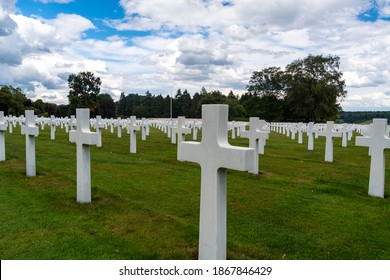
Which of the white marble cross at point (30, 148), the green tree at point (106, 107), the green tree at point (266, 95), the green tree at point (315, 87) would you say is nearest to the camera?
the white marble cross at point (30, 148)

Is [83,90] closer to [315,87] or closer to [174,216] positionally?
[315,87]

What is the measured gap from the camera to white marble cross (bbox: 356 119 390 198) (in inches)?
320

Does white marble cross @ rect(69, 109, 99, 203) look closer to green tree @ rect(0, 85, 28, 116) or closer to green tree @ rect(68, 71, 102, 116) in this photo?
green tree @ rect(0, 85, 28, 116)

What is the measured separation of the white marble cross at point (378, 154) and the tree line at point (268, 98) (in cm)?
3777

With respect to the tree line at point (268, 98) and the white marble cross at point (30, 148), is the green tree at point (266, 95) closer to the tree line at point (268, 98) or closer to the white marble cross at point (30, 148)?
the tree line at point (268, 98)

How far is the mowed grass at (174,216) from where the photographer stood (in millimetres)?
4625

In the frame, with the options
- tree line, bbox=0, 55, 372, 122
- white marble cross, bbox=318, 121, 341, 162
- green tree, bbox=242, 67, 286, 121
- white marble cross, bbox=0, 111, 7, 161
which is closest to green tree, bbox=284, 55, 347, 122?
tree line, bbox=0, 55, 372, 122

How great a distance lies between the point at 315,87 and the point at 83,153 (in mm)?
46877

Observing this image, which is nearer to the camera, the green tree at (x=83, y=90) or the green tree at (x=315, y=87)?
the green tree at (x=315, y=87)

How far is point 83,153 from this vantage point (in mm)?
6875

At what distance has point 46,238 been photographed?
16.0 feet

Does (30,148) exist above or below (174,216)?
above

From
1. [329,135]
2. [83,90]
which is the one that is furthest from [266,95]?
[329,135]

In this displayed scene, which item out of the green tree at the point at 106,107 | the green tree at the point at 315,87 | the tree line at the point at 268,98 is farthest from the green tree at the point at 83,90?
the green tree at the point at 315,87
